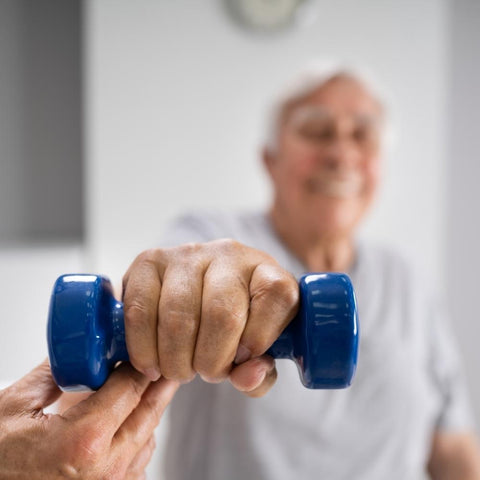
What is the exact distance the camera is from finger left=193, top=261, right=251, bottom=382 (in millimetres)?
316

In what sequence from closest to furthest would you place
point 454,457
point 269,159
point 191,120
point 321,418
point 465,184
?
point 321,418 < point 454,457 < point 269,159 < point 191,120 < point 465,184

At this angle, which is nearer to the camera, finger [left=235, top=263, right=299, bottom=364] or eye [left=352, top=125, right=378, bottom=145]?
finger [left=235, top=263, right=299, bottom=364]

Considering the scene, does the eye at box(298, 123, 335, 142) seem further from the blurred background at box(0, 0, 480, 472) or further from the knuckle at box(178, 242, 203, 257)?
the blurred background at box(0, 0, 480, 472)

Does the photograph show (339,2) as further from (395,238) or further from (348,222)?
(348,222)

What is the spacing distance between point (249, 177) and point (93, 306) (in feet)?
5.75

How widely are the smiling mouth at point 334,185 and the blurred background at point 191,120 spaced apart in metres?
0.96

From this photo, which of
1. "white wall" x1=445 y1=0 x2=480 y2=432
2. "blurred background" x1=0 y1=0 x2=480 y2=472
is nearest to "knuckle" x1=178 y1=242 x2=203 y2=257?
"blurred background" x1=0 y1=0 x2=480 y2=472

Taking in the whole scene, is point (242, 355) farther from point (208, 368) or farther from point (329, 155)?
point (329, 155)

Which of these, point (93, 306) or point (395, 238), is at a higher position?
point (93, 306)

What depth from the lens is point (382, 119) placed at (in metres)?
1.09

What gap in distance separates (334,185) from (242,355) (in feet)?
2.53

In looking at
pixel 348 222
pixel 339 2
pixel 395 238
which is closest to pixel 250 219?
pixel 348 222

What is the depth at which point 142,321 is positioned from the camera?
0.32m

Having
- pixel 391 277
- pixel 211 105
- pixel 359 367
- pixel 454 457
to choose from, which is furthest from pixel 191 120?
pixel 454 457
